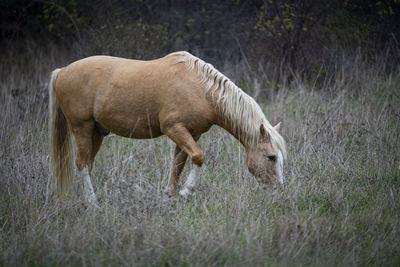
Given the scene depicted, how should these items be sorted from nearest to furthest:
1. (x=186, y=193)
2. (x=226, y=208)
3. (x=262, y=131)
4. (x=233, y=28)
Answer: (x=226, y=208) → (x=262, y=131) → (x=186, y=193) → (x=233, y=28)

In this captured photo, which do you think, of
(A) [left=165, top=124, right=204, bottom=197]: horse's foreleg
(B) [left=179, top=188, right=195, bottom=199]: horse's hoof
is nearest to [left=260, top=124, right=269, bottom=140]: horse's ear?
(A) [left=165, top=124, right=204, bottom=197]: horse's foreleg

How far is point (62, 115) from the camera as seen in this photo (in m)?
4.52

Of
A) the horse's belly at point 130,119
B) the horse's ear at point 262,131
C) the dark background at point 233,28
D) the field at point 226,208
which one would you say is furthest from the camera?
the dark background at point 233,28

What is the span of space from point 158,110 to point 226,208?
4.11 ft

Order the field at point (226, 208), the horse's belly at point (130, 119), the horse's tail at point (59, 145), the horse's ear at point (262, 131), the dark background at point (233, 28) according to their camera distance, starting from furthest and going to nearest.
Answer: the dark background at point (233, 28), the horse's tail at point (59, 145), the horse's belly at point (130, 119), the horse's ear at point (262, 131), the field at point (226, 208)

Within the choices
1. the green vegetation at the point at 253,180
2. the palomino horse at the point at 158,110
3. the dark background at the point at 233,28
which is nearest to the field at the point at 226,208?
the green vegetation at the point at 253,180

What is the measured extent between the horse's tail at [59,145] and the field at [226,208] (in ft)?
0.68

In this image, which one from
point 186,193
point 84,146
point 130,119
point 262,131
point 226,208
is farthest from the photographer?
point 84,146

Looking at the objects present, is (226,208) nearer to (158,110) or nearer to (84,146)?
(158,110)

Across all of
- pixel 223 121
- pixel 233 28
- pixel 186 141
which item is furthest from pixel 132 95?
pixel 233 28

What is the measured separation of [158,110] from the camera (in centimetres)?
404

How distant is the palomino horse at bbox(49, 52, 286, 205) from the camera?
3.91 metres

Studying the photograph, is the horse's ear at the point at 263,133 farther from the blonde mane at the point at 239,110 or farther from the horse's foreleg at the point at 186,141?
the horse's foreleg at the point at 186,141

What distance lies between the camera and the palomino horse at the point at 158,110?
3912 millimetres
